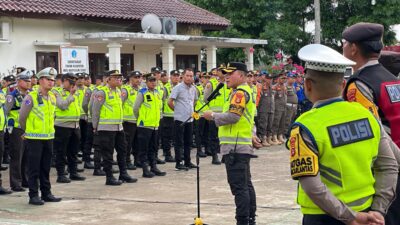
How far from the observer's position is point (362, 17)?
3134 centimetres

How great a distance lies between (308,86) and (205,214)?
16.9ft

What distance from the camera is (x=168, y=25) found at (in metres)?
21.9

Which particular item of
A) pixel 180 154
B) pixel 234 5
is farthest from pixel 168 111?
pixel 234 5

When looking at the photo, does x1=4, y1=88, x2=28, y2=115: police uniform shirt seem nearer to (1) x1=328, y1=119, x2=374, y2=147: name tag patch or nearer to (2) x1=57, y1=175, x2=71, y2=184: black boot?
(2) x1=57, y1=175, x2=71, y2=184: black boot

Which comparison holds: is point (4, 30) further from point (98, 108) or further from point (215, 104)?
point (98, 108)

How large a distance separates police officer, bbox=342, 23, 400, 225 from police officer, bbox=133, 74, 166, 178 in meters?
8.16

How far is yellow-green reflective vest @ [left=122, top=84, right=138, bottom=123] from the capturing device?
42.1 feet

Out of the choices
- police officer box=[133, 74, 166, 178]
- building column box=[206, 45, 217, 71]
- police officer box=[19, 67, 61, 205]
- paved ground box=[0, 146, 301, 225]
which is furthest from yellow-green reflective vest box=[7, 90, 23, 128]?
building column box=[206, 45, 217, 71]

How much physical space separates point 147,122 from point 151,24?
9.41 meters

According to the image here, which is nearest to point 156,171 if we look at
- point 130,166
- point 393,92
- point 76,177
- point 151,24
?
point 130,166

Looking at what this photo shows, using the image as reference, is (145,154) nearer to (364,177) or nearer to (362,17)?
(364,177)

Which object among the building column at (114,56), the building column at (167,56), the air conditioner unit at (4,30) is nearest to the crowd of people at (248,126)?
the building column at (114,56)

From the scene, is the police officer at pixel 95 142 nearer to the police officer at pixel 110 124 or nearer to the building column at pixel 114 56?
the police officer at pixel 110 124

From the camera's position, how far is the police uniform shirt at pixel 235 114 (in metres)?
7.13
